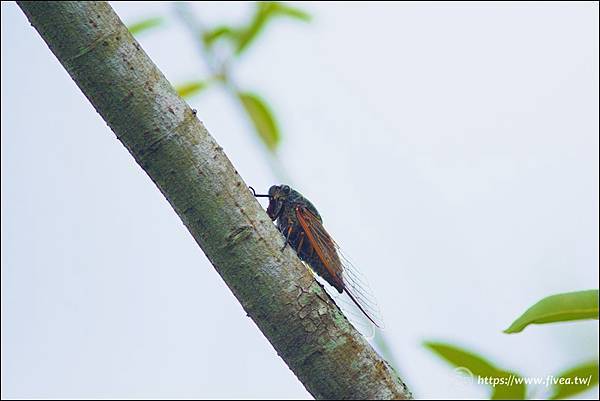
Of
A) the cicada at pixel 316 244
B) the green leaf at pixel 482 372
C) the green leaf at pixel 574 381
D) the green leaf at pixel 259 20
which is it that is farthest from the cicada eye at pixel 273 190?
the green leaf at pixel 574 381

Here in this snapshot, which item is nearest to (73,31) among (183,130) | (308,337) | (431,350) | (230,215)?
(183,130)

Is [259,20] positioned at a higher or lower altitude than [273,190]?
higher

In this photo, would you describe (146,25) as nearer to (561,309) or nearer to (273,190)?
(273,190)

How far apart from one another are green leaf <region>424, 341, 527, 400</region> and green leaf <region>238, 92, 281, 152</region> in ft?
1.98

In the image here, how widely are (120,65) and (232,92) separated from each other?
0.76m

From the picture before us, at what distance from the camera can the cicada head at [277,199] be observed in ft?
6.00

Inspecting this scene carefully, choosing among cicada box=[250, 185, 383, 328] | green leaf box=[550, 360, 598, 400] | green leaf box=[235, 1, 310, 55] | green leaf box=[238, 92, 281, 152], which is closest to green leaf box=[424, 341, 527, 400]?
green leaf box=[550, 360, 598, 400]

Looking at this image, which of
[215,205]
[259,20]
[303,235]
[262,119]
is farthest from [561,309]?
[259,20]

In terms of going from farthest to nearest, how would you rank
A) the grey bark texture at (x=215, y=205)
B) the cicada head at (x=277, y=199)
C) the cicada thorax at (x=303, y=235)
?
the cicada head at (x=277, y=199) < the cicada thorax at (x=303, y=235) < the grey bark texture at (x=215, y=205)

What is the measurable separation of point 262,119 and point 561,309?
0.84 meters

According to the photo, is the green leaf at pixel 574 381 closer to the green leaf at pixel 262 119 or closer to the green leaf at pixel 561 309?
the green leaf at pixel 561 309

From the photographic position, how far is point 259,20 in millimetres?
1873

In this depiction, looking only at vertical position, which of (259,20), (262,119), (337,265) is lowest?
(337,265)

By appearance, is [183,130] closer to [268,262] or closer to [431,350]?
[268,262]
